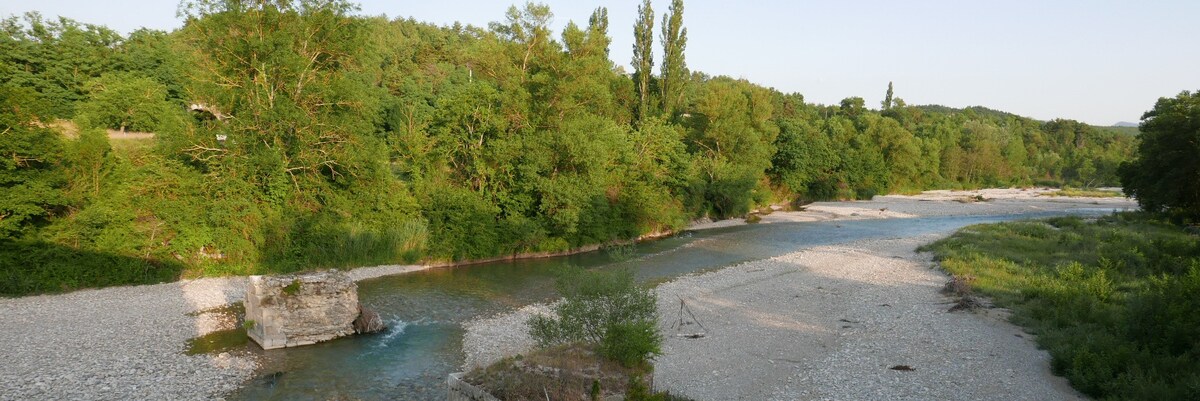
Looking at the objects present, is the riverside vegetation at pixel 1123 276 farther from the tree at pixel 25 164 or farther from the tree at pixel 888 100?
the tree at pixel 888 100

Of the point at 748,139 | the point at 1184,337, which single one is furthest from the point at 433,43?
the point at 1184,337

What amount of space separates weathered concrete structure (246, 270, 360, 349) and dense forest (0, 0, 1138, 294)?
33.4 feet

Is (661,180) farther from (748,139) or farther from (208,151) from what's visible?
(208,151)

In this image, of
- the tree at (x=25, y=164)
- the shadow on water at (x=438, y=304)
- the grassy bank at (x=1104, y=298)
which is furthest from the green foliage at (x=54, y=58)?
the grassy bank at (x=1104, y=298)

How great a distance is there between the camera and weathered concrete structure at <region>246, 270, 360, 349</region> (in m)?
17.2

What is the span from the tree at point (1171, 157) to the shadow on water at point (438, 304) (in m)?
A: 12.6

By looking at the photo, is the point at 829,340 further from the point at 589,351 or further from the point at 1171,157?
the point at 1171,157

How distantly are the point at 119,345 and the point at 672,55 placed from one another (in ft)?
152

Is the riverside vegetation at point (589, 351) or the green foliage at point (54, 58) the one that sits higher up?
the green foliage at point (54, 58)

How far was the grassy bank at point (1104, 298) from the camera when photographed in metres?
12.5

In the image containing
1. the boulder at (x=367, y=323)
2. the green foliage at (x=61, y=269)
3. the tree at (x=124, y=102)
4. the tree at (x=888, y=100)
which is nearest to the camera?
the boulder at (x=367, y=323)

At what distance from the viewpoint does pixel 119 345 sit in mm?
16391

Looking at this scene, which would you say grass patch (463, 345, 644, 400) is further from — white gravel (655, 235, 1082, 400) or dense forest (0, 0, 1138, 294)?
dense forest (0, 0, 1138, 294)

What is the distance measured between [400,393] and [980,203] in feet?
239
